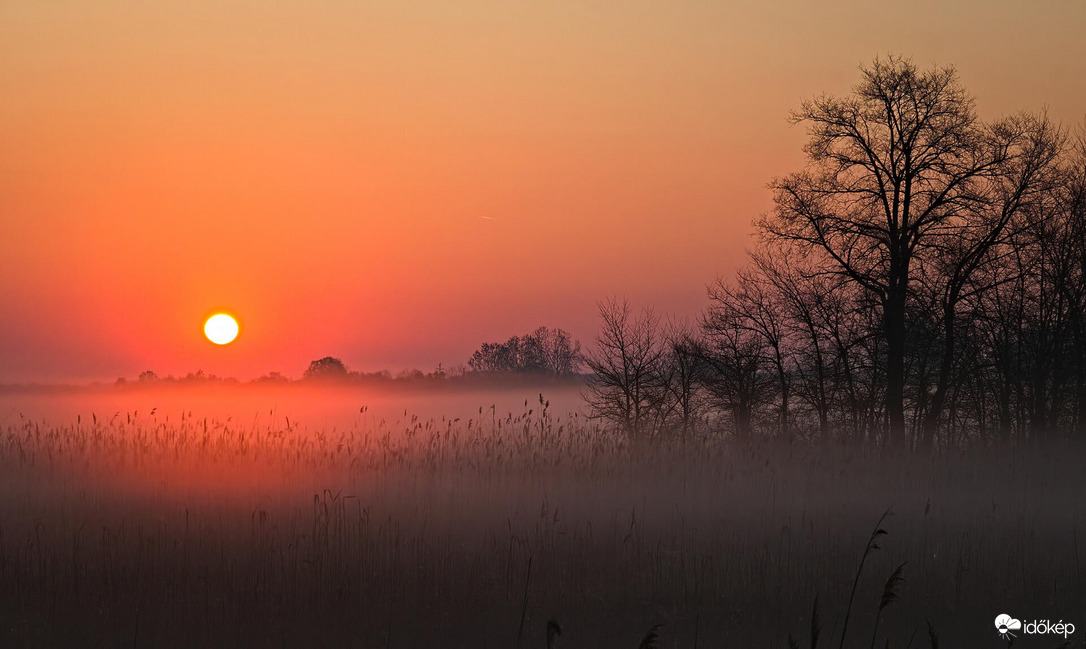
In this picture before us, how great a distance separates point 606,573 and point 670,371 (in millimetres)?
16842

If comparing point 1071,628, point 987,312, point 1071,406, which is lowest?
point 1071,628

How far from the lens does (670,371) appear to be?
25.3m

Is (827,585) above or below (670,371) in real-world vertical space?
below

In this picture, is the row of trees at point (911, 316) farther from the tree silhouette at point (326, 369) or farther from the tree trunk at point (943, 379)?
the tree silhouette at point (326, 369)

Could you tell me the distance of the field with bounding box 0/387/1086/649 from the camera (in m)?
7.46

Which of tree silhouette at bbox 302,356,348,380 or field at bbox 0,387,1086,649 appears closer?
field at bbox 0,387,1086,649

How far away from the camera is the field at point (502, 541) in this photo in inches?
294

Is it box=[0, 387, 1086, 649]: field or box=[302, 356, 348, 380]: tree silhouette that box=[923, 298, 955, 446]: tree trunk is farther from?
box=[302, 356, 348, 380]: tree silhouette

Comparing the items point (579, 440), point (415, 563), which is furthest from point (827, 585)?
point (579, 440)

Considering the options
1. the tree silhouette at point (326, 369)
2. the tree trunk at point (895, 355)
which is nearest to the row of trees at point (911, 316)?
the tree trunk at point (895, 355)

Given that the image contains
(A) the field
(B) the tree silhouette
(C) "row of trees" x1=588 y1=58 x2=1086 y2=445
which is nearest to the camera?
(A) the field

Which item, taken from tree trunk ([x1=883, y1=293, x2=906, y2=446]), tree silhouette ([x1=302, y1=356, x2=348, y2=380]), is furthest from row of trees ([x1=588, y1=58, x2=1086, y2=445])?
tree silhouette ([x1=302, y1=356, x2=348, y2=380])

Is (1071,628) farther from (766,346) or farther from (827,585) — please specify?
(766,346)

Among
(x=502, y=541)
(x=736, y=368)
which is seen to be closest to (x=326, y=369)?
(x=736, y=368)
